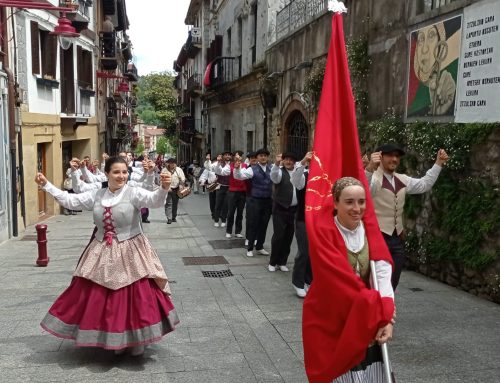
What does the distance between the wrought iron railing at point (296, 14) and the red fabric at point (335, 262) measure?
8640mm

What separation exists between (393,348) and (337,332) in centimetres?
202

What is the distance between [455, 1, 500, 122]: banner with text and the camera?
6004 millimetres

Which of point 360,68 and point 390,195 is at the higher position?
point 360,68

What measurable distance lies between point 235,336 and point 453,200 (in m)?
3.45

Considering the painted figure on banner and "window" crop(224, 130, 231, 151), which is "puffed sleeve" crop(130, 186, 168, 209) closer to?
the painted figure on banner

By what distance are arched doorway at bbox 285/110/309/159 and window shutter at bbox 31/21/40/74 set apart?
21.9ft

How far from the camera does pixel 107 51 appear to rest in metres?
24.7

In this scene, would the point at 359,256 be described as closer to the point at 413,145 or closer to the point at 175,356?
the point at 175,356

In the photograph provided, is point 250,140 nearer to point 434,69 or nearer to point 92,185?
point 434,69

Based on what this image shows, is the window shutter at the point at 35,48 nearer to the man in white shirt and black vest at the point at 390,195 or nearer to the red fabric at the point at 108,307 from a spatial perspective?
the red fabric at the point at 108,307

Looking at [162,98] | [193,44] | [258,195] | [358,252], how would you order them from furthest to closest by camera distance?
1. [162,98]
2. [193,44]
3. [258,195]
4. [358,252]

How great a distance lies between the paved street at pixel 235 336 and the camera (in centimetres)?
427

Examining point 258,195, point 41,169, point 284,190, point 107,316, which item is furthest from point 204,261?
point 41,169

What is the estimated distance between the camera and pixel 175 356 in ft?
15.1
